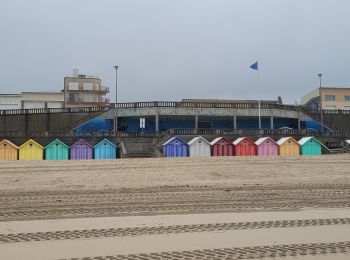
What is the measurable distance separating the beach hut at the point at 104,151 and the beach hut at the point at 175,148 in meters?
3.83

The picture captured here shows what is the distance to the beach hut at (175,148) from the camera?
111 feet

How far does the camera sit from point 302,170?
20.5 meters

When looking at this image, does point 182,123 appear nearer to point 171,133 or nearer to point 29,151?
point 171,133

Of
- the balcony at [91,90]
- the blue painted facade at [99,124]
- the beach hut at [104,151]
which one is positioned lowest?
the beach hut at [104,151]

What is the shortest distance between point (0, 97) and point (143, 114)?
4239 cm

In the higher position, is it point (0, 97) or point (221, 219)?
point (0, 97)

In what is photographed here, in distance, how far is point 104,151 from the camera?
34.3m

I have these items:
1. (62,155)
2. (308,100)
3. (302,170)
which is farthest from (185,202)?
(308,100)

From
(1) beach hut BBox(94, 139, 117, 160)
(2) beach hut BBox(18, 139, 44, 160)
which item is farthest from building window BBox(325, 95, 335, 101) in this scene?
(2) beach hut BBox(18, 139, 44, 160)

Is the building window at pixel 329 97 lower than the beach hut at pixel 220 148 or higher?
higher

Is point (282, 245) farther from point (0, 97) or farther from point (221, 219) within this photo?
point (0, 97)

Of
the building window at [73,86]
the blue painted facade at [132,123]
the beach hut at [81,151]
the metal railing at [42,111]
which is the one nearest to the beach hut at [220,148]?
the beach hut at [81,151]

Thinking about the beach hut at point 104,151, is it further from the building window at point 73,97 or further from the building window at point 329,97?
the building window at point 329,97

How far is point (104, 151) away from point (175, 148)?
5148 millimetres
